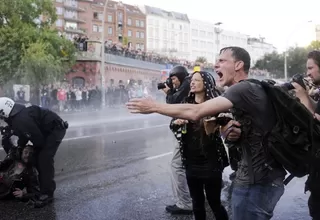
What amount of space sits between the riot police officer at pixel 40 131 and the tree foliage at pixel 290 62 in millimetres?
54465

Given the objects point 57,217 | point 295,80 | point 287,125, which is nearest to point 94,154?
point 57,217

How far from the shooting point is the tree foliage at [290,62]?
60.7 m

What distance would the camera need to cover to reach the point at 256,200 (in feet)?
9.55

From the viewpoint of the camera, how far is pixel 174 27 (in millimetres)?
114250

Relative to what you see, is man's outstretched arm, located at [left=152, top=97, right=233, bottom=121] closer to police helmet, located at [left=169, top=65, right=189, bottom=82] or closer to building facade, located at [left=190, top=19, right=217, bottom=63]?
police helmet, located at [left=169, top=65, right=189, bottom=82]

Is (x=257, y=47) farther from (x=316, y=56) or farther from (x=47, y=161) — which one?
(x=316, y=56)

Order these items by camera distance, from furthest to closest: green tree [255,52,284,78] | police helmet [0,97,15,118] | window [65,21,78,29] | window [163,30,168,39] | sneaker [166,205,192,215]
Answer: window [163,30,168,39] < window [65,21,78,29] < green tree [255,52,284,78] < police helmet [0,97,15,118] < sneaker [166,205,192,215]

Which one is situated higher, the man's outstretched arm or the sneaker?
the man's outstretched arm

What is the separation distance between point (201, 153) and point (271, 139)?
143cm

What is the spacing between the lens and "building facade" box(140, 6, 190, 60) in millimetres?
107375

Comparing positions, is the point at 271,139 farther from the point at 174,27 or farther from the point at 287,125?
the point at 174,27

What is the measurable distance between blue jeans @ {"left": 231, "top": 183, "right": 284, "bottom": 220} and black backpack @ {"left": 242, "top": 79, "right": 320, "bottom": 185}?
221 mm

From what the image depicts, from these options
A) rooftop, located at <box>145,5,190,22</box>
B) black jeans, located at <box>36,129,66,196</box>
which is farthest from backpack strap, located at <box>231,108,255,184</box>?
rooftop, located at <box>145,5,190,22</box>

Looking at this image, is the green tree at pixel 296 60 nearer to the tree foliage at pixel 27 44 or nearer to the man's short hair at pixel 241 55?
the tree foliage at pixel 27 44
